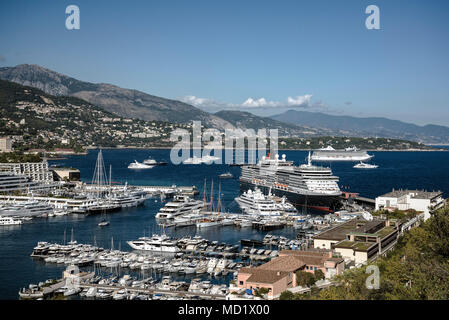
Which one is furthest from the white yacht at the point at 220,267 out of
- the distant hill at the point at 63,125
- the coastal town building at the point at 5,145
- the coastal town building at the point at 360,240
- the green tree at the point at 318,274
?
the distant hill at the point at 63,125

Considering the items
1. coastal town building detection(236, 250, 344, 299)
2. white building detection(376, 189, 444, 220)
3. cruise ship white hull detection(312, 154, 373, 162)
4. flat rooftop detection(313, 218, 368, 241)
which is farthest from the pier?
cruise ship white hull detection(312, 154, 373, 162)

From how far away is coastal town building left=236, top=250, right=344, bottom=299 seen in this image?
1236 centimetres

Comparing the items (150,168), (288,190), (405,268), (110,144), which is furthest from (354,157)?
(405,268)

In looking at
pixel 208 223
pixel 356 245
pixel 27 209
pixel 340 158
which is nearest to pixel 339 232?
pixel 356 245

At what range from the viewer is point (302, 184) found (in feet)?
110

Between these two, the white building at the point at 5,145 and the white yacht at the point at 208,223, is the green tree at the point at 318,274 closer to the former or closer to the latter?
the white yacht at the point at 208,223

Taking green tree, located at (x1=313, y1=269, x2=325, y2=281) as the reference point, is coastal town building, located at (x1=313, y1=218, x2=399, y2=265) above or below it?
above

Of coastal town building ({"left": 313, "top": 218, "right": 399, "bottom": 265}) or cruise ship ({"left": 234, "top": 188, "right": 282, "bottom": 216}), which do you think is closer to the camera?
coastal town building ({"left": 313, "top": 218, "right": 399, "bottom": 265})

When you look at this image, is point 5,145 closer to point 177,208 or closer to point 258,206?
point 177,208

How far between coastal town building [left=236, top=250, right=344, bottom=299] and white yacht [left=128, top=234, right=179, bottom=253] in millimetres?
5971

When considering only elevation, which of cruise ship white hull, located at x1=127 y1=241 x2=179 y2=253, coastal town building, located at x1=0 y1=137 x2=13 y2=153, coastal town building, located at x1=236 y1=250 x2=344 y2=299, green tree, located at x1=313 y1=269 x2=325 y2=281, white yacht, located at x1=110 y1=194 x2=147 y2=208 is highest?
coastal town building, located at x1=0 y1=137 x2=13 y2=153

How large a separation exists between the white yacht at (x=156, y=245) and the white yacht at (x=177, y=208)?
696cm

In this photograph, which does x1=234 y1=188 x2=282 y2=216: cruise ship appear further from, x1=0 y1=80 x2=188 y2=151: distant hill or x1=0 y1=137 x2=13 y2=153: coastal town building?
x1=0 y1=80 x2=188 y2=151: distant hill
